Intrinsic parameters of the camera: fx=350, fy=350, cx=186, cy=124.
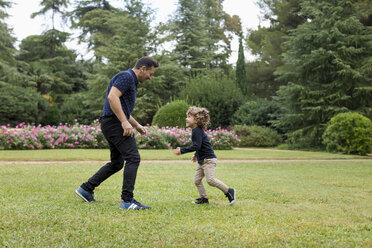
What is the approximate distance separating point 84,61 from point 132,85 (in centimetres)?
3621

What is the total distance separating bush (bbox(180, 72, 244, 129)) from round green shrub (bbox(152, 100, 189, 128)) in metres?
4.15

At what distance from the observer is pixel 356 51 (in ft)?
56.1

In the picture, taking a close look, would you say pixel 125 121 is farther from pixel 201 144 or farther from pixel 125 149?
pixel 201 144

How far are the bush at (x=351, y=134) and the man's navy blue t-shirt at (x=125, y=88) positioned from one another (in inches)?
493

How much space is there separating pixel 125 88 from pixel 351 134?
12.8 metres

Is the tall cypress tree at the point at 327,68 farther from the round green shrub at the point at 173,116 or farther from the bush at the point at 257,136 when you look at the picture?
the round green shrub at the point at 173,116

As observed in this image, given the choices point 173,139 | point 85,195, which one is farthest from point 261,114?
point 85,195

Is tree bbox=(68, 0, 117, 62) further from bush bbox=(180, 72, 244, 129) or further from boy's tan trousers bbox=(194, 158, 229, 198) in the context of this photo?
boy's tan trousers bbox=(194, 158, 229, 198)

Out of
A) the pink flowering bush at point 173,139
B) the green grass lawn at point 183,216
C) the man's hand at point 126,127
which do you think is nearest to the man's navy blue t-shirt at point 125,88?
the man's hand at point 126,127

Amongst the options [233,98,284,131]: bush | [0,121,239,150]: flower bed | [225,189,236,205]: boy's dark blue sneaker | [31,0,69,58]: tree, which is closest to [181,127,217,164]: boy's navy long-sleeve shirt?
[225,189,236,205]: boy's dark blue sneaker

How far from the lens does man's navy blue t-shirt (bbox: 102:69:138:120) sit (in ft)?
13.3

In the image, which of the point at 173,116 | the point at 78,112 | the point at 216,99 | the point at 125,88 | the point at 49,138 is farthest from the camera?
the point at 78,112

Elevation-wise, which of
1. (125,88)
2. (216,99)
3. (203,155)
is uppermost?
(216,99)

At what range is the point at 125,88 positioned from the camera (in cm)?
406
